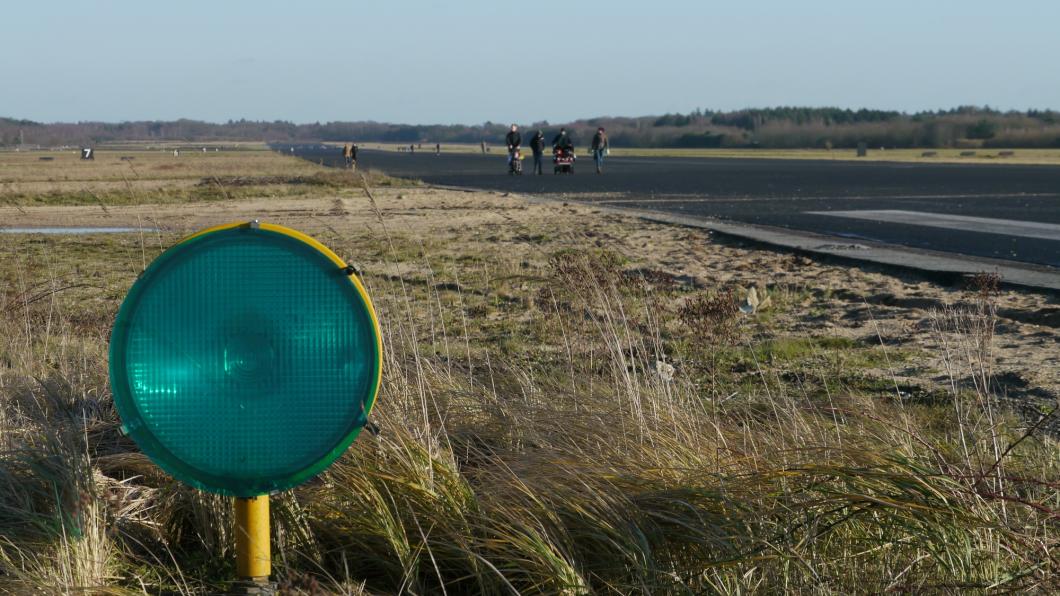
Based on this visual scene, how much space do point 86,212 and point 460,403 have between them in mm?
19352

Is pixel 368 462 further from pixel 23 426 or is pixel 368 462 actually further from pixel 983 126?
pixel 983 126

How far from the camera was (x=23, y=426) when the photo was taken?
14.2 feet

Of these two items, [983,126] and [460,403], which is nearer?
[460,403]

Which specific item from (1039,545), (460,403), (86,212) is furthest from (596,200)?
(1039,545)

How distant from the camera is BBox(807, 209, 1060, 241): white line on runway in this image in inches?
637

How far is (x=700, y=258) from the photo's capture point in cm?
1333

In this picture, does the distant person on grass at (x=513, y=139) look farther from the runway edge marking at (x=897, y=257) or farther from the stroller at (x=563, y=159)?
the runway edge marking at (x=897, y=257)

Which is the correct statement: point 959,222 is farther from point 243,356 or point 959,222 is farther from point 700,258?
point 243,356

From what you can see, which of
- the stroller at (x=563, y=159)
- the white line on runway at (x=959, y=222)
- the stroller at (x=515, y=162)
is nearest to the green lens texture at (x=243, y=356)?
the white line on runway at (x=959, y=222)

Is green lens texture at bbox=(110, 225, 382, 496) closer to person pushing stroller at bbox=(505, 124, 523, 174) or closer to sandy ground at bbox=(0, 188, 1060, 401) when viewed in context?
sandy ground at bbox=(0, 188, 1060, 401)

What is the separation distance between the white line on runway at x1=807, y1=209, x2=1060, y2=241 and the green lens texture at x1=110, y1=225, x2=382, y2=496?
Result: 564 inches

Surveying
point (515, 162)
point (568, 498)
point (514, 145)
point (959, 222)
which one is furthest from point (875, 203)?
point (568, 498)

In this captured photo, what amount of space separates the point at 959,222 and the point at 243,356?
56.2ft

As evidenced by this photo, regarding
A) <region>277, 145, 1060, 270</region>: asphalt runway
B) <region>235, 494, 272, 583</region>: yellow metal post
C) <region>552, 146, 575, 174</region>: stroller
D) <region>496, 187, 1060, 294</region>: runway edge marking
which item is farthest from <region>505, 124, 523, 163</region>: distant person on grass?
<region>235, 494, 272, 583</region>: yellow metal post
